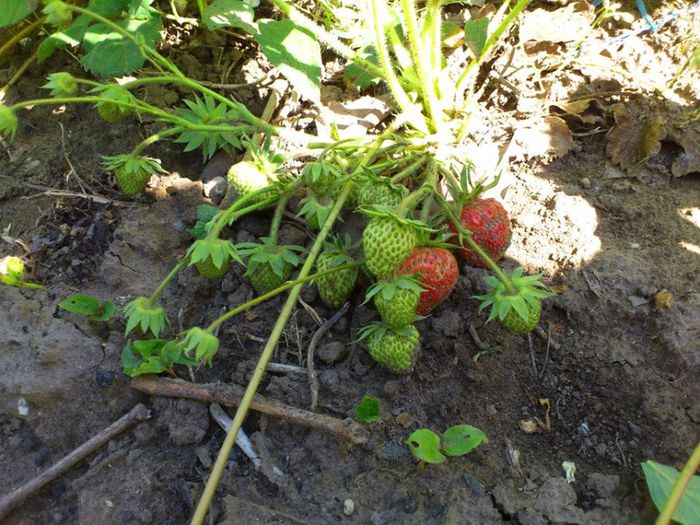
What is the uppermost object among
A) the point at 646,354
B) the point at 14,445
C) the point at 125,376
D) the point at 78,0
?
the point at 78,0

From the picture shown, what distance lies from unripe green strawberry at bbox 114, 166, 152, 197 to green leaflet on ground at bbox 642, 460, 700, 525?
185 cm

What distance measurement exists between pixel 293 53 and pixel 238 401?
4.01 feet

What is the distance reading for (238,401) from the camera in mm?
1745

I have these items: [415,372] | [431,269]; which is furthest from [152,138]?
[415,372]

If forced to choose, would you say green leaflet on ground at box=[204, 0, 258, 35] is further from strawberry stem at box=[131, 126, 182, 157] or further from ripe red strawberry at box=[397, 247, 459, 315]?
ripe red strawberry at box=[397, 247, 459, 315]

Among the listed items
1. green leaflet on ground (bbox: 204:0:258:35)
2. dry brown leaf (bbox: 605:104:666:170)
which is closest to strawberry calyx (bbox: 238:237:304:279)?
green leaflet on ground (bbox: 204:0:258:35)

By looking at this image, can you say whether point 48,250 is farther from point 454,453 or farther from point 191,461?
point 454,453

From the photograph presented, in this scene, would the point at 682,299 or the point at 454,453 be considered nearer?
the point at 454,453

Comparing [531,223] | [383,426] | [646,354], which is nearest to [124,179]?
[383,426]

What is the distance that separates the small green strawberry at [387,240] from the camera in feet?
5.43

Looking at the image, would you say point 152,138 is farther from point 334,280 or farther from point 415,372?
point 415,372

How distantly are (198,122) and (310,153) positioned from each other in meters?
0.45

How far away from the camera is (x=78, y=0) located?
111 inches

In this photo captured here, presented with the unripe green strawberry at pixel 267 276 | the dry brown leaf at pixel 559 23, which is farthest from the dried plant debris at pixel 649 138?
the unripe green strawberry at pixel 267 276
